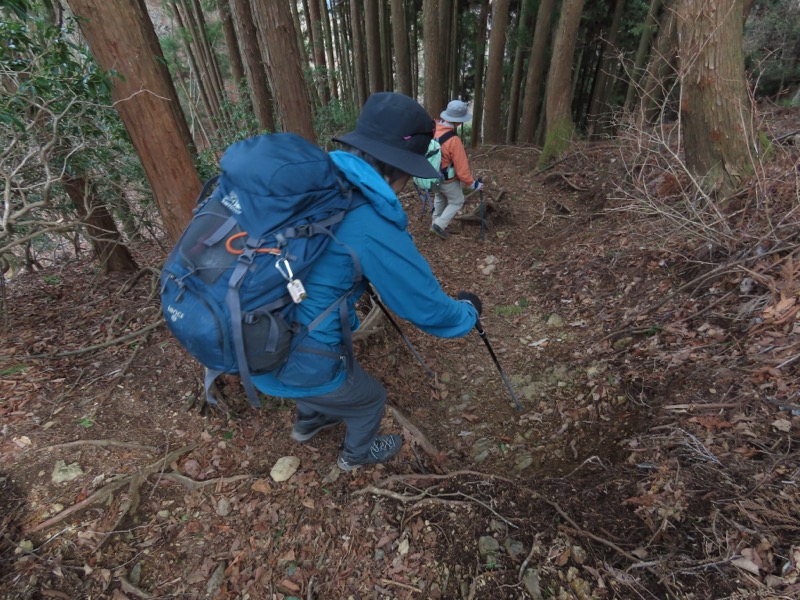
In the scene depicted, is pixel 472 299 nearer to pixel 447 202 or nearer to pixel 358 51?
pixel 447 202

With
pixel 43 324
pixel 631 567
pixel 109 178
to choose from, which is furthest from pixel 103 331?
pixel 631 567

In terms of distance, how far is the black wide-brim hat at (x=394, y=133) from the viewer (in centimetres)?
197

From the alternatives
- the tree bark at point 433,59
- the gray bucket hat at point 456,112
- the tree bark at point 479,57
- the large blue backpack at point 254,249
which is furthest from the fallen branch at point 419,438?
the tree bark at point 479,57

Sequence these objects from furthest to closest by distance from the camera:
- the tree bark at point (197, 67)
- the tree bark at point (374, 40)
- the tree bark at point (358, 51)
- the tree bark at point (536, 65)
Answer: the tree bark at point (197, 67) → the tree bark at point (358, 51) → the tree bark at point (374, 40) → the tree bark at point (536, 65)

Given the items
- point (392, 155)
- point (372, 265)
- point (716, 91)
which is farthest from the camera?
point (716, 91)

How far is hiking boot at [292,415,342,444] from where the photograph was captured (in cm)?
291

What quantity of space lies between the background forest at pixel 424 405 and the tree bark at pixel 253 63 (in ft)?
8.08

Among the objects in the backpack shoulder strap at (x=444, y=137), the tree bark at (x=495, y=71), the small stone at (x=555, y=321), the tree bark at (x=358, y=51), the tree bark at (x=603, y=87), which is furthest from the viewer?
the tree bark at (x=603, y=87)

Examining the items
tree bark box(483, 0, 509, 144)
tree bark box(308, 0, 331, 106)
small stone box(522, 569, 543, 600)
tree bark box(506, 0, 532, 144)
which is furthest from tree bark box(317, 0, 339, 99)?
small stone box(522, 569, 543, 600)

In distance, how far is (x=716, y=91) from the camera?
14.1 feet

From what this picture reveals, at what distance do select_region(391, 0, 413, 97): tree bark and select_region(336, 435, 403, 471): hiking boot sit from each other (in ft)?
34.2

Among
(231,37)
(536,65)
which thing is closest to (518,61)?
(536,65)

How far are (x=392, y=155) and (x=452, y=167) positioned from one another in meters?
4.15

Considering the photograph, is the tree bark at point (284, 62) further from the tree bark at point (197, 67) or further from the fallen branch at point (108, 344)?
the tree bark at point (197, 67)
